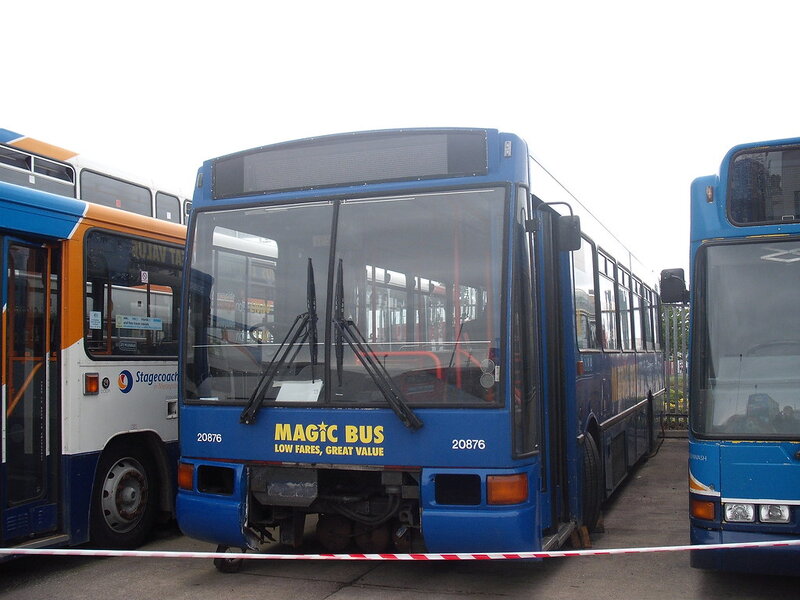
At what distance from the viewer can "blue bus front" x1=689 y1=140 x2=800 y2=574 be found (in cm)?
530

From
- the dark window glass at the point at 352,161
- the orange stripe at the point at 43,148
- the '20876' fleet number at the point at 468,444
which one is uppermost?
the orange stripe at the point at 43,148

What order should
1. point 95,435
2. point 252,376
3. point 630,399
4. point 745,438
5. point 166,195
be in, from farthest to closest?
point 166,195 < point 630,399 < point 95,435 < point 252,376 < point 745,438

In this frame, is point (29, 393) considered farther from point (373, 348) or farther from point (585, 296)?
point (585, 296)

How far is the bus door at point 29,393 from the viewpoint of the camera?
21.0 ft

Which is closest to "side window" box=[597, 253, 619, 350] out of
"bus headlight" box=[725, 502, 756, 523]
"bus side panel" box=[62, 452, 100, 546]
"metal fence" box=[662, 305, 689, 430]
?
"bus headlight" box=[725, 502, 756, 523]

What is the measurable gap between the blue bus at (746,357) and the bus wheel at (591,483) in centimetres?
182

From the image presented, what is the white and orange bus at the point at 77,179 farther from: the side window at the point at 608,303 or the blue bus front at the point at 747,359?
the blue bus front at the point at 747,359

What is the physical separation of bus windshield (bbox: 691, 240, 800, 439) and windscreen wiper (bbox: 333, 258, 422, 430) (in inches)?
73.7

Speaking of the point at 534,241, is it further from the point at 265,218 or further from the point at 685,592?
the point at 685,592

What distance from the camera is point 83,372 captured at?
7.14 m


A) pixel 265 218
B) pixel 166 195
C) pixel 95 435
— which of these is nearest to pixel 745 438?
pixel 265 218

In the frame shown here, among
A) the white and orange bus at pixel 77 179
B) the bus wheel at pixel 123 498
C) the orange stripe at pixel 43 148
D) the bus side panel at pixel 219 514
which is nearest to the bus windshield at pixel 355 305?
the bus side panel at pixel 219 514

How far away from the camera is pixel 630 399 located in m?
10.9

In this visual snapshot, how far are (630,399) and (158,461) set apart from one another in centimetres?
589
